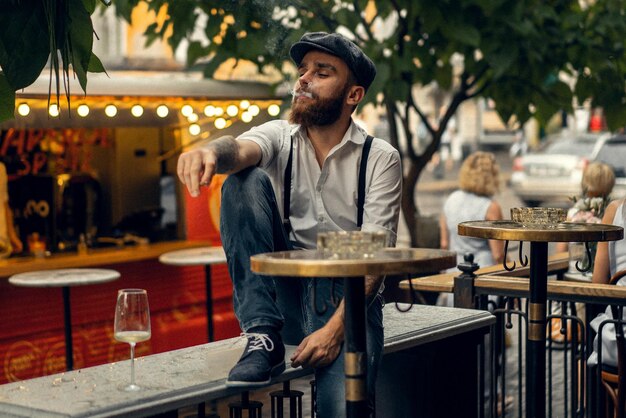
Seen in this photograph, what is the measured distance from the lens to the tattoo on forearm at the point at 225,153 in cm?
369

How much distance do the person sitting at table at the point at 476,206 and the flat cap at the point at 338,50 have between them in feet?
14.9

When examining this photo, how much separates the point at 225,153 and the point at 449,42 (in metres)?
4.99

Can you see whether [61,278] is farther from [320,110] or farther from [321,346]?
[321,346]

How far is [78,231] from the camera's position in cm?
986

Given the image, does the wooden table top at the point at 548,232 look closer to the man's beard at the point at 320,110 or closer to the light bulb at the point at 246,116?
the man's beard at the point at 320,110

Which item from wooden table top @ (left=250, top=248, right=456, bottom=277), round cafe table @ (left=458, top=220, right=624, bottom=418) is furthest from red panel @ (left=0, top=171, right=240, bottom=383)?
wooden table top @ (left=250, top=248, right=456, bottom=277)

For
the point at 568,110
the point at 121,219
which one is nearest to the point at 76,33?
the point at 568,110

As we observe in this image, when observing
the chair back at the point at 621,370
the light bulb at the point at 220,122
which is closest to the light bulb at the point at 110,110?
the light bulb at the point at 220,122

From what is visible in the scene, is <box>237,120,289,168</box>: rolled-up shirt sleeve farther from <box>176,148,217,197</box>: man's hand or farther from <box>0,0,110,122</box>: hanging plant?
<box>0,0,110,122</box>: hanging plant

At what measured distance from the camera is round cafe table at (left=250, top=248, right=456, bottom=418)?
3076 mm

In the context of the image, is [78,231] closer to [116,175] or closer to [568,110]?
[116,175]

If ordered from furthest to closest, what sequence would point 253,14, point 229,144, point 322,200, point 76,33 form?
1. point 253,14
2. point 322,200
3. point 229,144
4. point 76,33

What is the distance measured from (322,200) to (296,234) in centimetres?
17

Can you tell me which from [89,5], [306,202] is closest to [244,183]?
[306,202]
